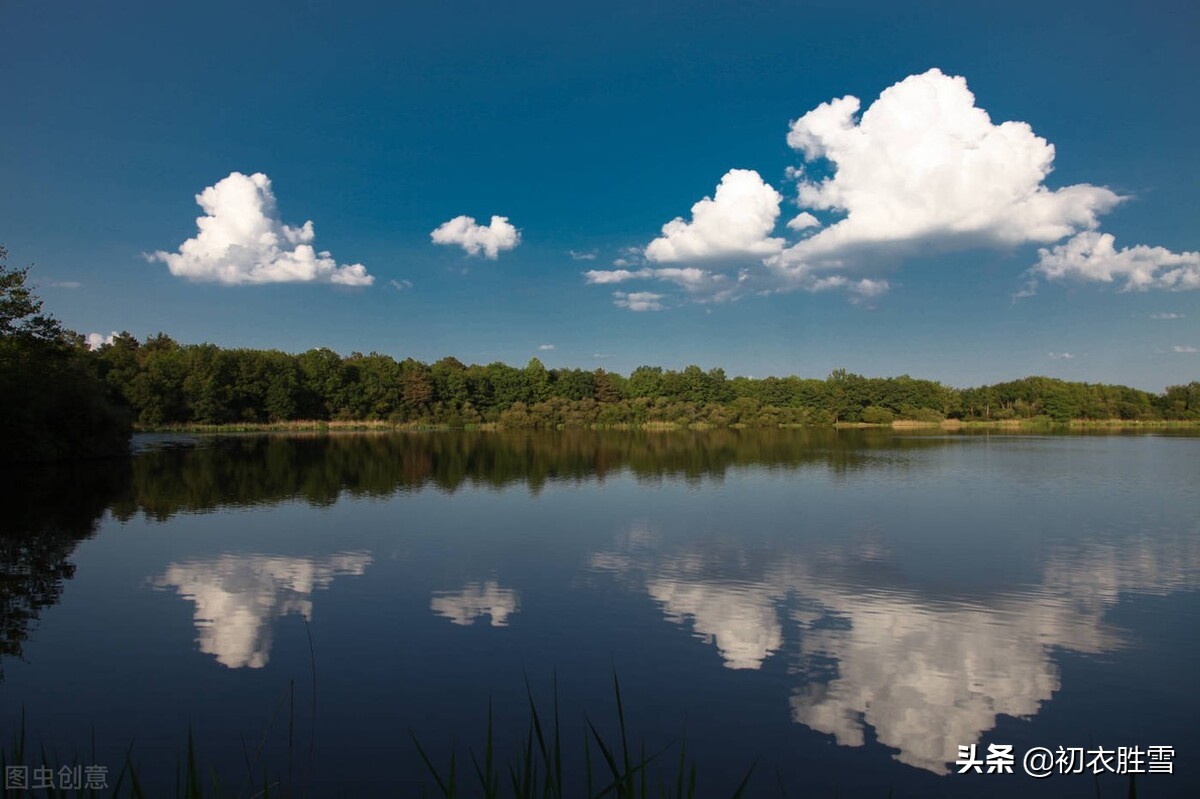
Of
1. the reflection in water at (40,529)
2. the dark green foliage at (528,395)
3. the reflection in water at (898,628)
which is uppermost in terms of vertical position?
the dark green foliage at (528,395)

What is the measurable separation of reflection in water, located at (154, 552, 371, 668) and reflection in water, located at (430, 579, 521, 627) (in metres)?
2.06

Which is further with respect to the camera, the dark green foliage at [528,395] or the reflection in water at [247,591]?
the dark green foliage at [528,395]

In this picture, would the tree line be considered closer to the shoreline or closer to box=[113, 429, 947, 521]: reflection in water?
the shoreline

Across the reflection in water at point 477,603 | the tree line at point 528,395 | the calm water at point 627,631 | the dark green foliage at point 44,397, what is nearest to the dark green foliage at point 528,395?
the tree line at point 528,395

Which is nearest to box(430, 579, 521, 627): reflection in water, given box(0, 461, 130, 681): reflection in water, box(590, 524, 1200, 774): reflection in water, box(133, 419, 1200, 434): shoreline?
box(590, 524, 1200, 774): reflection in water

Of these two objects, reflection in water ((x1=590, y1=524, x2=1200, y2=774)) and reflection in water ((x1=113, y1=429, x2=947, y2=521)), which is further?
reflection in water ((x1=113, y1=429, x2=947, y2=521))

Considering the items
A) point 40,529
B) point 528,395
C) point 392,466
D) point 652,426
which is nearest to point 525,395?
point 528,395

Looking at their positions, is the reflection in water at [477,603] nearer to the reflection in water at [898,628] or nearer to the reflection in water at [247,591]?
the reflection in water at [247,591]

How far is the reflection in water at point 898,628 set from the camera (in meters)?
7.52

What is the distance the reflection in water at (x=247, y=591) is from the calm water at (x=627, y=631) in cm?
7

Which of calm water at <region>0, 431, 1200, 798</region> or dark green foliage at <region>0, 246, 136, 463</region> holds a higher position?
dark green foliage at <region>0, 246, 136, 463</region>

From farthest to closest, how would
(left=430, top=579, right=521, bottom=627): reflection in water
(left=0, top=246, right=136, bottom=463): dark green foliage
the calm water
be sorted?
(left=0, top=246, right=136, bottom=463): dark green foliage → (left=430, top=579, right=521, bottom=627): reflection in water → the calm water

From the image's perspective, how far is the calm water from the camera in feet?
22.8

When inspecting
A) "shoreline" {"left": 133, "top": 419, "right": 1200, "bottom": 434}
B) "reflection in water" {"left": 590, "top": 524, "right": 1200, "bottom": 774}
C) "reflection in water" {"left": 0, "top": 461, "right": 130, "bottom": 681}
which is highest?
"shoreline" {"left": 133, "top": 419, "right": 1200, "bottom": 434}
